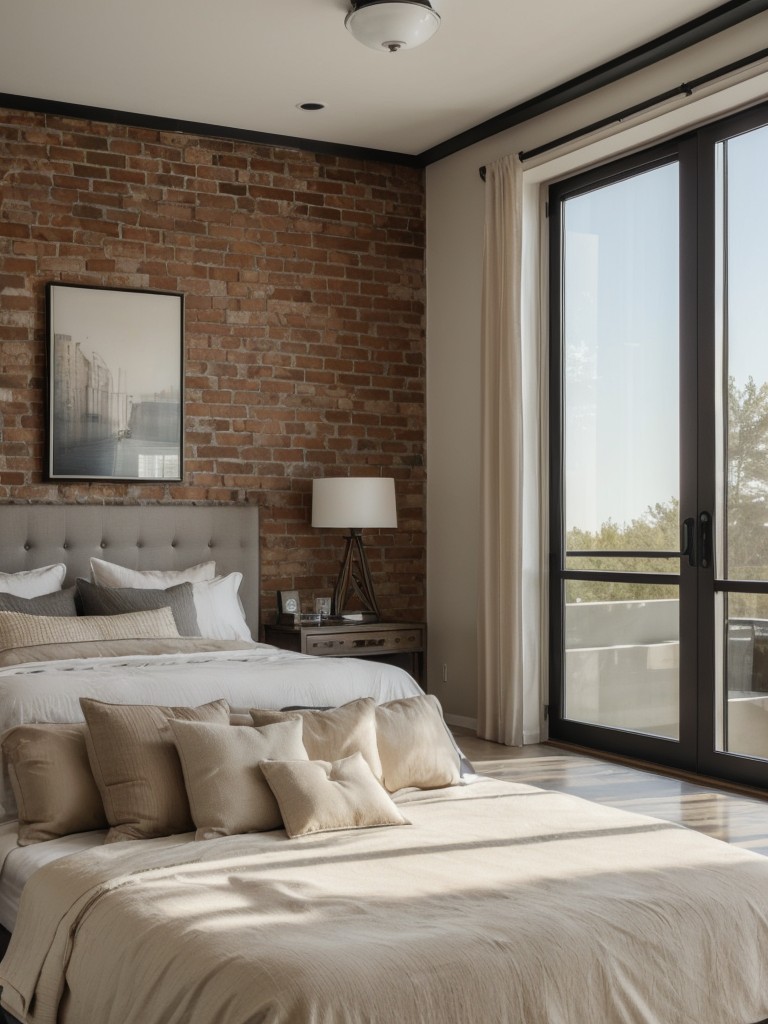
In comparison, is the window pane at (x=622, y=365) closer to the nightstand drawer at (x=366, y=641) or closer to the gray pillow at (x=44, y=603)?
the nightstand drawer at (x=366, y=641)

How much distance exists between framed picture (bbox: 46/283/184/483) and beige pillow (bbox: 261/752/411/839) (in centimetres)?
323

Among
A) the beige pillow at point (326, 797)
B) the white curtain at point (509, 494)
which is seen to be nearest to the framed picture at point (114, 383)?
the white curtain at point (509, 494)

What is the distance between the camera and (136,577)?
5453mm

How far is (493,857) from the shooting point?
2.67 meters

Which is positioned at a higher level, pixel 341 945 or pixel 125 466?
pixel 125 466

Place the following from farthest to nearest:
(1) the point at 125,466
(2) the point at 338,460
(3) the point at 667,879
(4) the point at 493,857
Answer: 1. (2) the point at 338,460
2. (1) the point at 125,466
3. (4) the point at 493,857
4. (3) the point at 667,879

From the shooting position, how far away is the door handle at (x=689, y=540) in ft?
16.7

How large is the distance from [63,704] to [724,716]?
9.73ft

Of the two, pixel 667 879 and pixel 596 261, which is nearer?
pixel 667 879

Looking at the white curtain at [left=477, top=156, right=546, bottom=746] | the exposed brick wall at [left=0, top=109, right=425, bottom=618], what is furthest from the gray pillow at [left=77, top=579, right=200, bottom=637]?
the white curtain at [left=477, top=156, right=546, bottom=746]

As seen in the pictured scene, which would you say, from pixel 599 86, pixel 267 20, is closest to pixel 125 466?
pixel 267 20

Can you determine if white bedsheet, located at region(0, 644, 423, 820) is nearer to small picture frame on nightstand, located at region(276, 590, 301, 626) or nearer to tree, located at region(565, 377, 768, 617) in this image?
small picture frame on nightstand, located at region(276, 590, 301, 626)

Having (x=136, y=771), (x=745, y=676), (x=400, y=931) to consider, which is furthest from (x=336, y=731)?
(x=745, y=676)

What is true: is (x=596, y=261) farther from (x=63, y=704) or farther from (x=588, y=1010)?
(x=588, y=1010)
